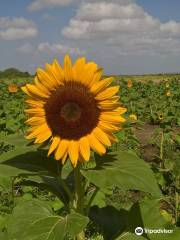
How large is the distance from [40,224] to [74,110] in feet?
1.66

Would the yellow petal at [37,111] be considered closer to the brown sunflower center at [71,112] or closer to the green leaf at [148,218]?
the brown sunflower center at [71,112]

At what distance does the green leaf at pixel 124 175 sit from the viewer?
6.06 feet

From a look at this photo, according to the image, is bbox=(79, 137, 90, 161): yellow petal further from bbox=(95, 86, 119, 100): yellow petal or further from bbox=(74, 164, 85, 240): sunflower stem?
bbox=(95, 86, 119, 100): yellow petal

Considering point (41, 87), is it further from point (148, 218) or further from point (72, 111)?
point (148, 218)

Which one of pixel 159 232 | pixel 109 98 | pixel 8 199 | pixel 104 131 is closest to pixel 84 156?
pixel 104 131

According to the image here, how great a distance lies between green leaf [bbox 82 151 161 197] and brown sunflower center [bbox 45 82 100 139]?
172mm

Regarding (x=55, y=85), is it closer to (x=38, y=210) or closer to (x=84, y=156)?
(x=84, y=156)

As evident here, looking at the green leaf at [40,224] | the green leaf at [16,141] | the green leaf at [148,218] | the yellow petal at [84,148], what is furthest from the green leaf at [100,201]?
the yellow petal at [84,148]

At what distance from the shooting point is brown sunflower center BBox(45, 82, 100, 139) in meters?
2.06

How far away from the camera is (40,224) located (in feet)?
6.81

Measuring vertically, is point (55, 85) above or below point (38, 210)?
above

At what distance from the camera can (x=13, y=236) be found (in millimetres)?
1997

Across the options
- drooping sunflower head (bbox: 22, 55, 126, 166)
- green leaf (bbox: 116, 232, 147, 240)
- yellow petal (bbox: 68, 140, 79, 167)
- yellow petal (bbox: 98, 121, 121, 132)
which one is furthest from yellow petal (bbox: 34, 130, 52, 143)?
green leaf (bbox: 116, 232, 147, 240)

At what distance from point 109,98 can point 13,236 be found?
695 mm
